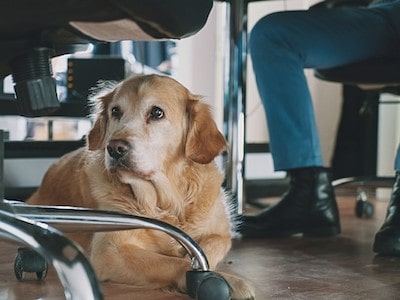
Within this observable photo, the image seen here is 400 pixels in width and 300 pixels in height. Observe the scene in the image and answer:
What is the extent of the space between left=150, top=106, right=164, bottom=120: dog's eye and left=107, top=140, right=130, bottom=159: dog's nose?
136 mm

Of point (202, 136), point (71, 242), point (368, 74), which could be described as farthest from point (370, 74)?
point (71, 242)

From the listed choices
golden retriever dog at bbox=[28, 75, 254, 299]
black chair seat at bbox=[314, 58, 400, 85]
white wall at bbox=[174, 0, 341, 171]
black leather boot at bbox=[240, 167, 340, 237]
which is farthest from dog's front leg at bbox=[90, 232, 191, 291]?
white wall at bbox=[174, 0, 341, 171]

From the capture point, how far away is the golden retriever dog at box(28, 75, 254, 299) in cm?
143

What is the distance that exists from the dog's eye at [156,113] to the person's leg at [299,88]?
619 millimetres

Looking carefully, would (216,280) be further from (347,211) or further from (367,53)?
(347,211)

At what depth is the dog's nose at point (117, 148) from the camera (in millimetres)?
1400

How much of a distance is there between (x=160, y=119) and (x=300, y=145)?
65cm

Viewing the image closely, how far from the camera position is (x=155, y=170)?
1506mm

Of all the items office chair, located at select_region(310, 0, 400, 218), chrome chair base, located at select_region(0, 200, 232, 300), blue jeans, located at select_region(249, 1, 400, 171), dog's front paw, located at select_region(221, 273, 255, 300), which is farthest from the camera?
office chair, located at select_region(310, 0, 400, 218)

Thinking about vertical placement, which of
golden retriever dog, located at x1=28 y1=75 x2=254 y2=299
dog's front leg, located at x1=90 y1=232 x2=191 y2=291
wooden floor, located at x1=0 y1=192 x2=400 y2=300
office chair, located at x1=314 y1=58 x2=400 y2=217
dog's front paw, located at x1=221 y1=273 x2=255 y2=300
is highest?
office chair, located at x1=314 y1=58 x2=400 y2=217

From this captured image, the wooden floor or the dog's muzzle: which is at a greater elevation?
the dog's muzzle

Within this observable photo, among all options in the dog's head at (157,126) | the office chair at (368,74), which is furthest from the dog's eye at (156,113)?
the office chair at (368,74)

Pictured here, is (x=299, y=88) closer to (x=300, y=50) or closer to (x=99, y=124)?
(x=300, y=50)

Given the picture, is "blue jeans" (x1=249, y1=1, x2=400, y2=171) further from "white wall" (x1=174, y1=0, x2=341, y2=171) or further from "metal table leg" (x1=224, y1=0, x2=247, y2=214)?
"white wall" (x1=174, y1=0, x2=341, y2=171)
